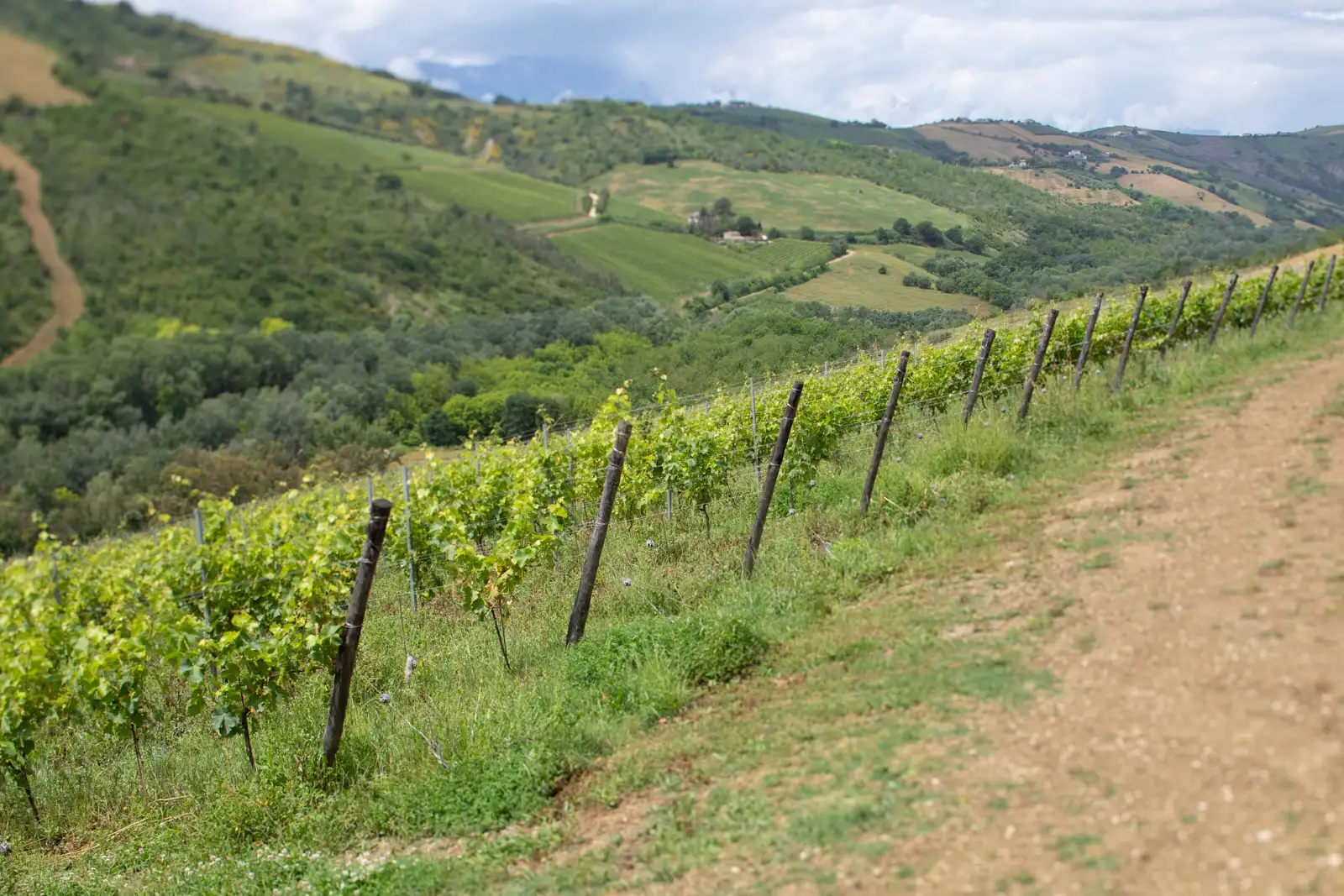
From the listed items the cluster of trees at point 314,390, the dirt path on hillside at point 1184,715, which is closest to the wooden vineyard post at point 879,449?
the dirt path on hillside at point 1184,715

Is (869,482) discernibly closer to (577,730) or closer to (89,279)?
(577,730)

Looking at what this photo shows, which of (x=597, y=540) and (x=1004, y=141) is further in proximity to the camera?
(x=1004, y=141)

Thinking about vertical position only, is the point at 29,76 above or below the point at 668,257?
above

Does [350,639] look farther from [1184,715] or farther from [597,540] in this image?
[1184,715]

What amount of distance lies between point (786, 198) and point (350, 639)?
3900 centimetres

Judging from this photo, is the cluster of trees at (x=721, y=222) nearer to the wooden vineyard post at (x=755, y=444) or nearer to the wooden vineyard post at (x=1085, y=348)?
the wooden vineyard post at (x=755, y=444)

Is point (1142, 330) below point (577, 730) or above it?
above

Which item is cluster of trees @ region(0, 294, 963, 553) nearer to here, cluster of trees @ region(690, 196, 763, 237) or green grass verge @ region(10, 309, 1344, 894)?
cluster of trees @ region(690, 196, 763, 237)

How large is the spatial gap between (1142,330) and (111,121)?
8381 centimetres

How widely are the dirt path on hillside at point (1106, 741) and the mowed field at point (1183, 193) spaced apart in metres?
20.0

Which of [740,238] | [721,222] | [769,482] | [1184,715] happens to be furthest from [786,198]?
[1184,715]

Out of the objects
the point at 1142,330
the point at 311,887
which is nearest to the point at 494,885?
the point at 311,887

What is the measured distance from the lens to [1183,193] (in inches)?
954

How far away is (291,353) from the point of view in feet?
204
